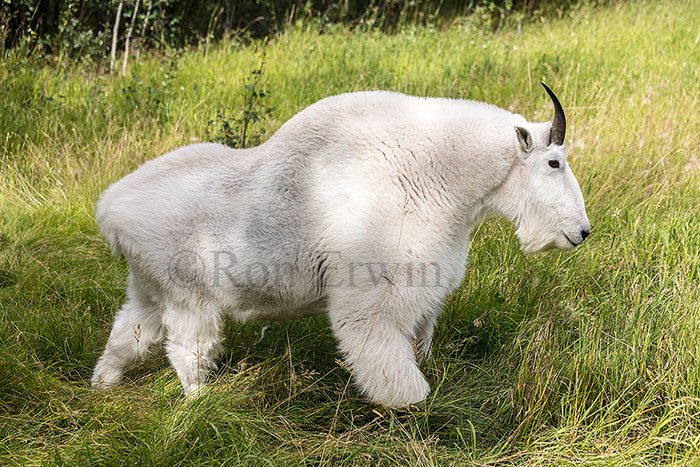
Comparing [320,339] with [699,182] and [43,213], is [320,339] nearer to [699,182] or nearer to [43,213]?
[43,213]

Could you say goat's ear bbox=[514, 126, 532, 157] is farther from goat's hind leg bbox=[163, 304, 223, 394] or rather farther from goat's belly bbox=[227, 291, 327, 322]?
goat's hind leg bbox=[163, 304, 223, 394]

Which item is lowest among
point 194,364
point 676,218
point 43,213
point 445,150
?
point 43,213

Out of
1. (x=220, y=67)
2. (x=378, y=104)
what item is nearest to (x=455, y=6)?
(x=220, y=67)

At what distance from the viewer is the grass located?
3123 millimetres

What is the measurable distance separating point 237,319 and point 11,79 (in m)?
5.13

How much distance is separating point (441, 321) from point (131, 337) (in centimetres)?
185

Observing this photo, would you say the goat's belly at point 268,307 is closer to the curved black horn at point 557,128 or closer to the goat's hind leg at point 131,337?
the goat's hind leg at point 131,337

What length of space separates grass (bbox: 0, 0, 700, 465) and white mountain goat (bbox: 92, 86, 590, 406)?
33 cm

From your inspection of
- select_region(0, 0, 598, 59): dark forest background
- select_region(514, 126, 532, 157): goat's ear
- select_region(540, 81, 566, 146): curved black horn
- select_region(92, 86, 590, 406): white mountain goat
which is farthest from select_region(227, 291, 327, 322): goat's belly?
select_region(0, 0, 598, 59): dark forest background

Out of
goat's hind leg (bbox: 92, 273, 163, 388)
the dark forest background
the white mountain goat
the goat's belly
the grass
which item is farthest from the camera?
the dark forest background

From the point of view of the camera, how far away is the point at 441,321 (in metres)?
4.23

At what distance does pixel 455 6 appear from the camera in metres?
A: 14.9

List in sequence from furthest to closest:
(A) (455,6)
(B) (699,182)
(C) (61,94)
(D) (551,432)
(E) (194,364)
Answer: (A) (455,6)
(C) (61,94)
(B) (699,182)
(E) (194,364)
(D) (551,432)

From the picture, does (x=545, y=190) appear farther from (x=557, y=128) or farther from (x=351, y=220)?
(x=351, y=220)
